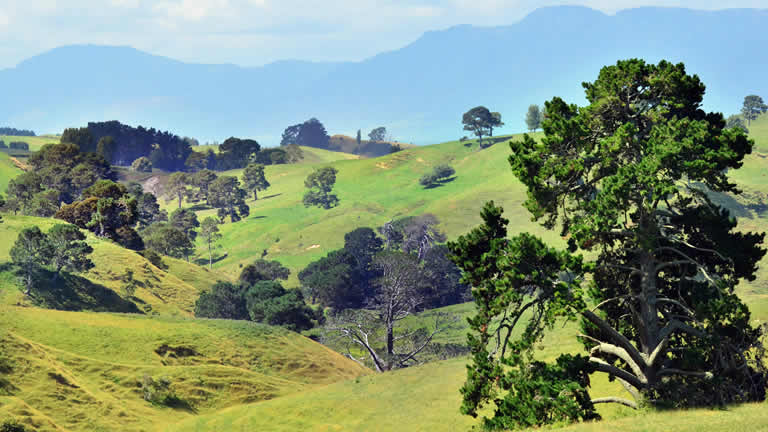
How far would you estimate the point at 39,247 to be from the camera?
77.7 m

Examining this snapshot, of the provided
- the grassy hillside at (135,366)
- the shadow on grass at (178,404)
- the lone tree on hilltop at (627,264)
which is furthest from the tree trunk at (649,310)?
the shadow on grass at (178,404)

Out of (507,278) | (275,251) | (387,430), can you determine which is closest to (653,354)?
(507,278)

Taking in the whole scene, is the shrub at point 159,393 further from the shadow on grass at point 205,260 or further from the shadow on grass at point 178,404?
the shadow on grass at point 205,260

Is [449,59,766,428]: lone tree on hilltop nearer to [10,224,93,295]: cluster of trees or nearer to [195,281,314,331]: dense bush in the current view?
[10,224,93,295]: cluster of trees

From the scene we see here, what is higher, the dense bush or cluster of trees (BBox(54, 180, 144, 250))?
cluster of trees (BBox(54, 180, 144, 250))

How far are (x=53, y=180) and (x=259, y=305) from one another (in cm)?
8182

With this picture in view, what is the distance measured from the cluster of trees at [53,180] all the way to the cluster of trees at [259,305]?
53.4 metres

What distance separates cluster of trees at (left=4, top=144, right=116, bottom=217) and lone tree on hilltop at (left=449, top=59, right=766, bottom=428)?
12097cm

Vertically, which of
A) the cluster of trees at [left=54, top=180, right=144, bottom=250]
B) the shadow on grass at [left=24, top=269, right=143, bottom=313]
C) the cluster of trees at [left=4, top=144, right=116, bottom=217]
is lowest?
the shadow on grass at [left=24, top=269, right=143, bottom=313]

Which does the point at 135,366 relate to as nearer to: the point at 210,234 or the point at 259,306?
the point at 259,306

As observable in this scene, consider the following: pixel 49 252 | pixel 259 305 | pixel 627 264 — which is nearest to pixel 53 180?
pixel 49 252

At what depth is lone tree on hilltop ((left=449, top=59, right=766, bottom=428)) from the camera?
88.4 feet

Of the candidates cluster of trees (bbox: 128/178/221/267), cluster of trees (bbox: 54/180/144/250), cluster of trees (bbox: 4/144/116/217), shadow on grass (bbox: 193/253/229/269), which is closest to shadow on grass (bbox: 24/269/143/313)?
cluster of trees (bbox: 54/180/144/250)

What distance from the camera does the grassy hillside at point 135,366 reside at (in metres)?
→ 45.3
